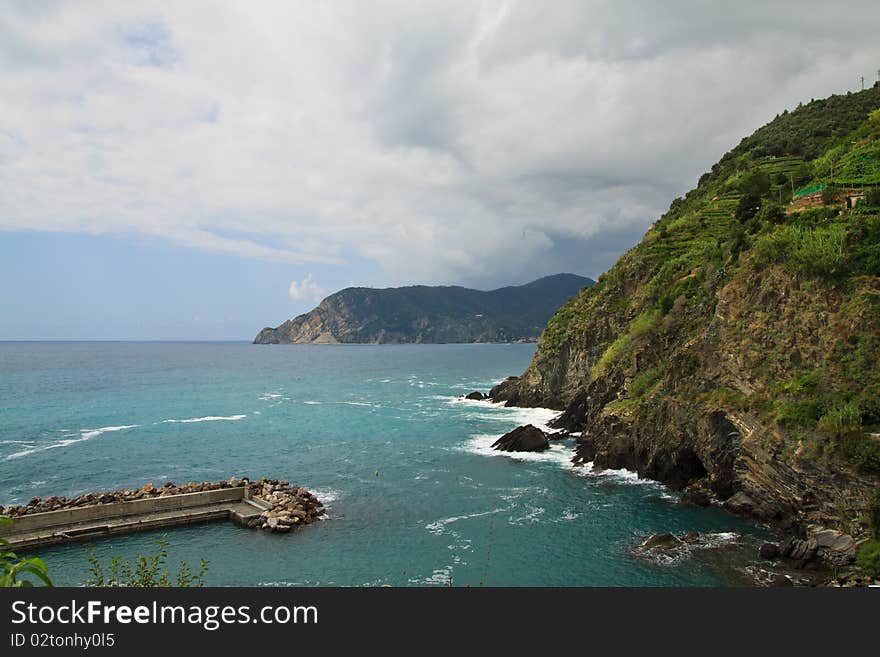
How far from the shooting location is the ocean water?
29250mm

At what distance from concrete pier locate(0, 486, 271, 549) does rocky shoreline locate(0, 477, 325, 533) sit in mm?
745

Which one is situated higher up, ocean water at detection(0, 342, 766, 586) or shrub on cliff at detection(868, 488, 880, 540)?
shrub on cliff at detection(868, 488, 880, 540)

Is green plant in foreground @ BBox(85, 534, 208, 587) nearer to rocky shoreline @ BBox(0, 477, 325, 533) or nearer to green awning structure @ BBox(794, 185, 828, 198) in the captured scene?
rocky shoreline @ BBox(0, 477, 325, 533)

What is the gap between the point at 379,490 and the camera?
43.8 metres

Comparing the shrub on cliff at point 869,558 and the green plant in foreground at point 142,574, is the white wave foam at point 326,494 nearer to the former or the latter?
the green plant in foreground at point 142,574

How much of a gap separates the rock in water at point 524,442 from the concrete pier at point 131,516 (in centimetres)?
2475

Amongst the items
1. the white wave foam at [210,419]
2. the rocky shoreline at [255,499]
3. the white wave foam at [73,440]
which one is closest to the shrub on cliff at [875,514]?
the rocky shoreline at [255,499]

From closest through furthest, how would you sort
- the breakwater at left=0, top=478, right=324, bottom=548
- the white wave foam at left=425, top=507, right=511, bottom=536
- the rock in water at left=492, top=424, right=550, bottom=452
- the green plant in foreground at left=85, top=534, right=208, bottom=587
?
the green plant in foreground at left=85, top=534, right=208, bottom=587
the white wave foam at left=425, top=507, right=511, bottom=536
the breakwater at left=0, top=478, right=324, bottom=548
the rock in water at left=492, top=424, right=550, bottom=452

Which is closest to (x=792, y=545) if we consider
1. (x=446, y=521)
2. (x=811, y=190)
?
(x=446, y=521)

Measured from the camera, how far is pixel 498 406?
8369 cm

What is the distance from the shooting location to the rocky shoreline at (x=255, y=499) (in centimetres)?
3644

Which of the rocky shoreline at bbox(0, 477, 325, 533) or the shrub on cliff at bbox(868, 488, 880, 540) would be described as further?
the rocky shoreline at bbox(0, 477, 325, 533)

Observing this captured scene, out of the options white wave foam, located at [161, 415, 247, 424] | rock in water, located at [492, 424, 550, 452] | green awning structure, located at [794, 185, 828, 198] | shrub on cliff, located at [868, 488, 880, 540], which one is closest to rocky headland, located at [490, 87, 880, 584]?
shrub on cliff, located at [868, 488, 880, 540]

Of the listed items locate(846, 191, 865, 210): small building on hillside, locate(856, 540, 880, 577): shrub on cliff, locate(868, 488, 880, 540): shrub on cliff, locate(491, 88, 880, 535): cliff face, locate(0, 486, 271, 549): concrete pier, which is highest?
locate(846, 191, 865, 210): small building on hillside
